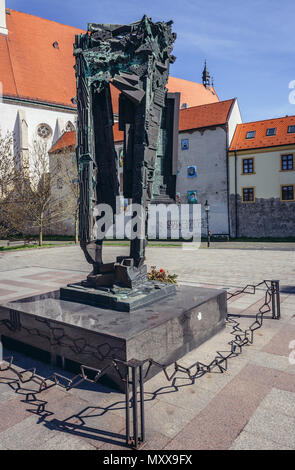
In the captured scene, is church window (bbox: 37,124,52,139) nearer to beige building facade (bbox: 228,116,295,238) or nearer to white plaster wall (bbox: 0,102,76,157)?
white plaster wall (bbox: 0,102,76,157)

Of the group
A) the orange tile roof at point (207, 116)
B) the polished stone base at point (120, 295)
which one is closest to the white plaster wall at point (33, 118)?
the orange tile roof at point (207, 116)

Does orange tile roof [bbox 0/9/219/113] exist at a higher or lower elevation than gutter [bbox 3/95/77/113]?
higher

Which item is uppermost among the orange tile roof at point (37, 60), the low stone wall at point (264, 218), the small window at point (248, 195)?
the orange tile roof at point (37, 60)

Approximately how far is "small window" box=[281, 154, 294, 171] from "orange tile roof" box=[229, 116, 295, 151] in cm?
117

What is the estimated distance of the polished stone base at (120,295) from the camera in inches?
191

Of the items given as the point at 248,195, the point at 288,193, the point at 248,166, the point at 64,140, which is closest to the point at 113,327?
the point at 288,193

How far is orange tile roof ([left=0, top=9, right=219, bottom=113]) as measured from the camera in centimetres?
3750

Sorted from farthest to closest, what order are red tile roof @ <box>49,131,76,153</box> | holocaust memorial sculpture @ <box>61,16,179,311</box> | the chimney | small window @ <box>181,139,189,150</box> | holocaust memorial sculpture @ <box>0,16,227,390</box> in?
red tile roof @ <box>49,131,76,153</box>
the chimney
small window @ <box>181,139,189,150</box>
holocaust memorial sculpture @ <box>61,16,179,311</box>
holocaust memorial sculpture @ <box>0,16,227,390</box>

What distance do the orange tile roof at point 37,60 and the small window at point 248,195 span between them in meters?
16.9

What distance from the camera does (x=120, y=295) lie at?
196 inches

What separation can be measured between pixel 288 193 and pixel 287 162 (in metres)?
2.67

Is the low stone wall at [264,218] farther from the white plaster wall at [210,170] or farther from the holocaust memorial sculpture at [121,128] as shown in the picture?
the holocaust memorial sculpture at [121,128]

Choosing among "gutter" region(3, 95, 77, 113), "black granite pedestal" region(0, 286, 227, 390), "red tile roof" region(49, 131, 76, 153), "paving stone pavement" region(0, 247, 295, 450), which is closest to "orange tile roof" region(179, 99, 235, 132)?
"red tile roof" region(49, 131, 76, 153)

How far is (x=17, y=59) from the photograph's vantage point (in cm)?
3853
